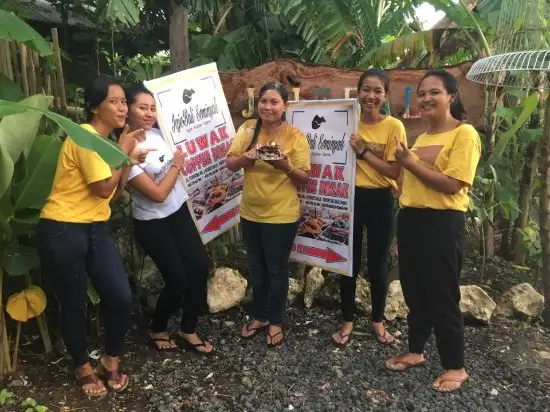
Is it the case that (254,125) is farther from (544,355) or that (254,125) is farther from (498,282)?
(498,282)

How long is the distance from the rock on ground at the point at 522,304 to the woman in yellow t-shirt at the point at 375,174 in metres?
1.16

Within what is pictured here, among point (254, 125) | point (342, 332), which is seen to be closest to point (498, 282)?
point (342, 332)

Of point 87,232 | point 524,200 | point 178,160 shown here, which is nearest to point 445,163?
point 178,160

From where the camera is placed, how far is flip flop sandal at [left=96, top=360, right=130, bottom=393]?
105 inches

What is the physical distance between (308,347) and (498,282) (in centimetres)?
212

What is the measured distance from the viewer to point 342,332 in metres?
3.23

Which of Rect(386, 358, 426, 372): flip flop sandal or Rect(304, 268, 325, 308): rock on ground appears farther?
Rect(304, 268, 325, 308): rock on ground

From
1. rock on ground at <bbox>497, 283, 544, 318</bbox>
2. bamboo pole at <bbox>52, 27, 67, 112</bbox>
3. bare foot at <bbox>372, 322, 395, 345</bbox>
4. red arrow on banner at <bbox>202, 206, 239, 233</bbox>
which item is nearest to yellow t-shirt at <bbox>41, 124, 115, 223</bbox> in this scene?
bamboo pole at <bbox>52, 27, 67, 112</bbox>

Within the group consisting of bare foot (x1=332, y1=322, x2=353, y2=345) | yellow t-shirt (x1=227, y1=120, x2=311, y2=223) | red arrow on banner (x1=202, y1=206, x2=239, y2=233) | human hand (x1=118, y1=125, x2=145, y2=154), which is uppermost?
human hand (x1=118, y1=125, x2=145, y2=154)

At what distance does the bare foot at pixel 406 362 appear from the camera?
113 inches

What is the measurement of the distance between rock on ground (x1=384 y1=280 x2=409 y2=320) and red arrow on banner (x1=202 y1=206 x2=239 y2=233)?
1274 millimetres

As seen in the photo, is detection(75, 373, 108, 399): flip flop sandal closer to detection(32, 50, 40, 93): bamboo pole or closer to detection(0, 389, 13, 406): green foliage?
detection(0, 389, 13, 406): green foliage

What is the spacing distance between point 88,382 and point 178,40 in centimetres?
263

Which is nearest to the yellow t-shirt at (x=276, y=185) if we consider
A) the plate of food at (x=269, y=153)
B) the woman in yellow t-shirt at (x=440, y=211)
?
the plate of food at (x=269, y=153)
